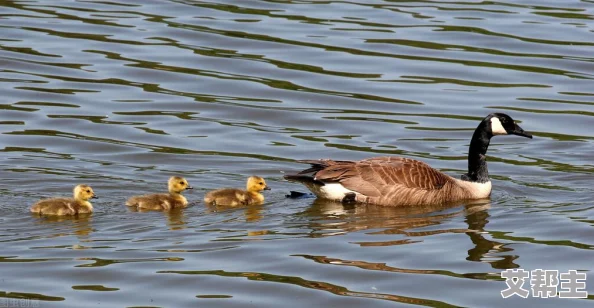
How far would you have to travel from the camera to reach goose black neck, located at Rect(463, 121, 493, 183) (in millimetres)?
15172

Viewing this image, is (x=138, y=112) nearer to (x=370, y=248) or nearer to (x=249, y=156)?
(x=249, y=156)

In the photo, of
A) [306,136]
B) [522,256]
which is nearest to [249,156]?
[306,136]

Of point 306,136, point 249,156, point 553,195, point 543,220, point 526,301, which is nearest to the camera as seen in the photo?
point 526,301

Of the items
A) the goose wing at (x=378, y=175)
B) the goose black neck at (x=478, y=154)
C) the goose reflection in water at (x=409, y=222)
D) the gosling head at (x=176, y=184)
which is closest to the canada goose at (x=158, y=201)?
the gosling head at (x=176, y=184)

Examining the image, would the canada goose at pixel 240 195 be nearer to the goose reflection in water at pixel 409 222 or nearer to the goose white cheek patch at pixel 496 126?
the goose reflection in water at pixel 409 222

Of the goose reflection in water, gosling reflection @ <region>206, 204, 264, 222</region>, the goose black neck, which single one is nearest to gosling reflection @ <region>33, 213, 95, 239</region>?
gosling reflection @ <region>206, 204, 264, 222</region>

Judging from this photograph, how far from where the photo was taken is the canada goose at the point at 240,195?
46.0 feet

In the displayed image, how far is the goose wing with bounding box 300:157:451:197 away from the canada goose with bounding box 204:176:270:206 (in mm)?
604

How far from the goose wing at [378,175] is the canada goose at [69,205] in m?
2.52

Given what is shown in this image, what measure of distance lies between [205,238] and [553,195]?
442 cm

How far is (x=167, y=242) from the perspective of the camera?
12367 millimetres

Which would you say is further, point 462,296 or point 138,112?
point 138,112

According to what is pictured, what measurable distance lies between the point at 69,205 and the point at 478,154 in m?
4.93

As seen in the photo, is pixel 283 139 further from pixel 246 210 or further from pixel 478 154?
pixel 246 210
